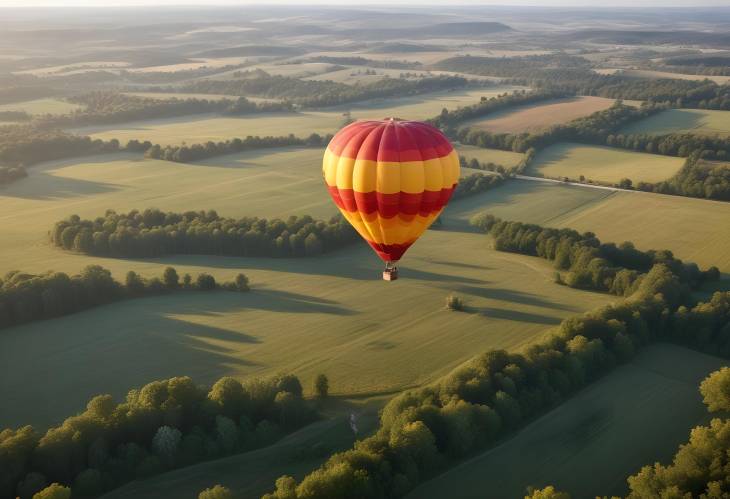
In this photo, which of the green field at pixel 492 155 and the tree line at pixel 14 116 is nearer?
the green field at pixel 492 155

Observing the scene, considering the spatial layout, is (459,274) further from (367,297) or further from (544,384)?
(544,384)

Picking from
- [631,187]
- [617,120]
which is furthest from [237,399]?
[617,120]

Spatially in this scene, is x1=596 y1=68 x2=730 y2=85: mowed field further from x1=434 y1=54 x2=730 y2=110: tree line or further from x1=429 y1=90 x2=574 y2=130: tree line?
x1=429 y1=90 x2=574 y2=130: tree line

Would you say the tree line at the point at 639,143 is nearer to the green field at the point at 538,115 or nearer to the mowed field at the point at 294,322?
the green field at the point at 538,115

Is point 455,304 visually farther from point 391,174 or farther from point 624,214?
point 624,214

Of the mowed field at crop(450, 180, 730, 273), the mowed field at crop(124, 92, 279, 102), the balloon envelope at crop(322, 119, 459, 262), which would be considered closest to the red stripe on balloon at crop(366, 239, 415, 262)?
the balloon envelope at crop(322, 119, 459, 262)

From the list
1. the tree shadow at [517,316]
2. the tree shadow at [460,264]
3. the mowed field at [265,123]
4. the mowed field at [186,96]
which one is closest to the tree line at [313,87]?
the mowed field at [186,96]
